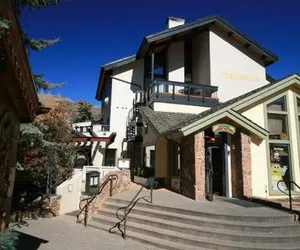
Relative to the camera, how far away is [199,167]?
32.6ft

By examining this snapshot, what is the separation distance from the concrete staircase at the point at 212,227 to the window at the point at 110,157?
1143 cm

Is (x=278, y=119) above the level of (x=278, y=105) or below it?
below

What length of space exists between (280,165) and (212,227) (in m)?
5.82

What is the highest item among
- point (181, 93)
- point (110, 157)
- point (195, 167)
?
point (181, 93)

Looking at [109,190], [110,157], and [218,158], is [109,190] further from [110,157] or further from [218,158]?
[110,157]

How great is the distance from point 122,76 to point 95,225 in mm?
13982

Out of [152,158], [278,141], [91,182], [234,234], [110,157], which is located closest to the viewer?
[234,234]

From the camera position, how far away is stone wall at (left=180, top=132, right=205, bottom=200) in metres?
9.82

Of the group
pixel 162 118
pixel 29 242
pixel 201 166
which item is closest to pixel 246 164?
pixel 201 166

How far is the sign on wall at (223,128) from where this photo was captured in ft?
33.9

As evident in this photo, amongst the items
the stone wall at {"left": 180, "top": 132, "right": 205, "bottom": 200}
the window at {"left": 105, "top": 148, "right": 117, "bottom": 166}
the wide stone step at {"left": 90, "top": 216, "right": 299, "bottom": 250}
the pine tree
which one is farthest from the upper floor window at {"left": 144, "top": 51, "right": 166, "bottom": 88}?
the wide stone step at {"left": 90, "top": 216, "right": 299, "bottom": 250}

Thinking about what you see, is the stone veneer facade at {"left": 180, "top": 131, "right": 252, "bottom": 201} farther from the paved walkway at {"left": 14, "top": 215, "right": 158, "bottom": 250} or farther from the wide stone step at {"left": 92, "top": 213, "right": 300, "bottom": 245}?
the paved walkway at {"left": 14, "top": 215, "right": 158, "bottom": 250}

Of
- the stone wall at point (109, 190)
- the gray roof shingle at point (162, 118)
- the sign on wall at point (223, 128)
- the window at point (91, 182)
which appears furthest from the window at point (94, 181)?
the sign on wall at point (223, 128)

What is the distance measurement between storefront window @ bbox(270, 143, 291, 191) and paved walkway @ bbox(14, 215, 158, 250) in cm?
685
